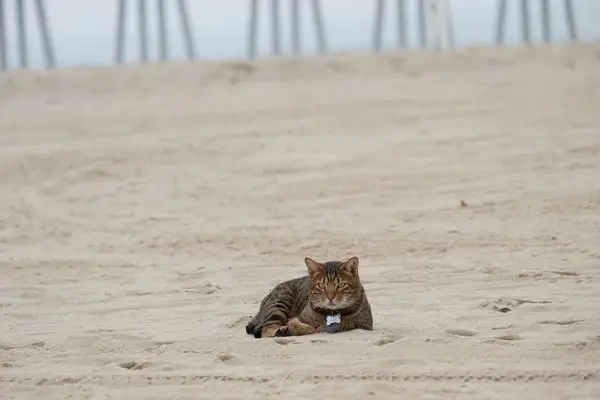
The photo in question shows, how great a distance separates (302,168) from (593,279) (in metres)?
4.55

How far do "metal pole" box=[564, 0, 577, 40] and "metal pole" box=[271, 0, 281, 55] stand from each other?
3484mm

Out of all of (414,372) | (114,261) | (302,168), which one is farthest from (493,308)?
(302,168)

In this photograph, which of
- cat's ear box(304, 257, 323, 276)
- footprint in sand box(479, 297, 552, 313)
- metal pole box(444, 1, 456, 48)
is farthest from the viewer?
metal pole box(444, 1, 456, 48)

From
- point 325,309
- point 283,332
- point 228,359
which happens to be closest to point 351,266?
point 325,309

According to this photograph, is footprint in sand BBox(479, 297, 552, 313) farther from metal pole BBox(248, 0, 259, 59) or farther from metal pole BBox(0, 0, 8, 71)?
metal pole BBox(0, 0, 8, 71)

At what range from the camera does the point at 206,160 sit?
12750 millimetres

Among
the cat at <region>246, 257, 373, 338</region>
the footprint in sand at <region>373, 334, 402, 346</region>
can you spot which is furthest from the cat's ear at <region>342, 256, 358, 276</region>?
the footprint in sand at <region>373, 334, 402, 346</region>

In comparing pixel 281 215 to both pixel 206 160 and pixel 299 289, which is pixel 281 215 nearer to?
pixel 206 160

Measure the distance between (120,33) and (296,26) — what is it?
7.08ft

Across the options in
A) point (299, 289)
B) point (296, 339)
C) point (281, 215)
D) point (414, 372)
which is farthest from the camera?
point (281, 215)

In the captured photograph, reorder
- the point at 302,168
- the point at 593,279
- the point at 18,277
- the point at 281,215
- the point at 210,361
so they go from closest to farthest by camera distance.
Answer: the point at 210,361
the point at 593,279
the point at 18,277
the point at 281,215
the point at 302,168

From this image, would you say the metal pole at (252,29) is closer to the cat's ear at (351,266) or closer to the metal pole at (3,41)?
the metal pole at (3,41)

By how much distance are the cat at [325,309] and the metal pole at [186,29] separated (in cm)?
984

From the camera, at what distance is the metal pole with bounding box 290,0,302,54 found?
16.4m
